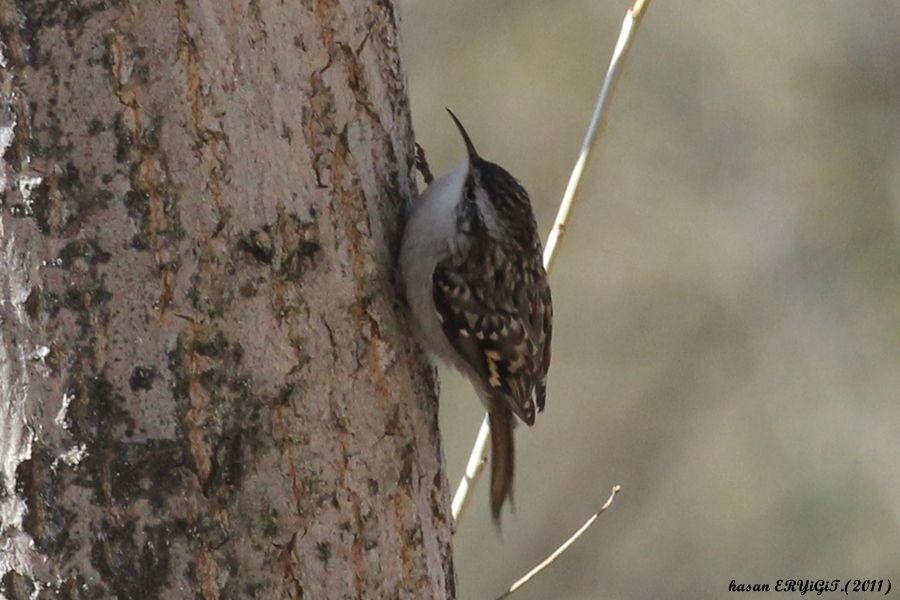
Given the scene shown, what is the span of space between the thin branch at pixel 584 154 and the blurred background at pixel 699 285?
A: 2.81m

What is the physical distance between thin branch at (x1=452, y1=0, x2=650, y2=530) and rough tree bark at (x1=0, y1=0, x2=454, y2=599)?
1.65 ft

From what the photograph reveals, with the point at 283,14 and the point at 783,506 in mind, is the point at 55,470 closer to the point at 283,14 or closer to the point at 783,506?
the point at 283,14

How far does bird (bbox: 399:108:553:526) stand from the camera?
2.29 m

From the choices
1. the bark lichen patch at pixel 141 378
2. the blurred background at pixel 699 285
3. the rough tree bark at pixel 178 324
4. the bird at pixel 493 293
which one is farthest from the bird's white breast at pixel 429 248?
the blurred background at pixel 699 285

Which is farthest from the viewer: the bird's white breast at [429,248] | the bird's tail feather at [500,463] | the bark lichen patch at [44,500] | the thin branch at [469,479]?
the bird's tail feather at [500,463]

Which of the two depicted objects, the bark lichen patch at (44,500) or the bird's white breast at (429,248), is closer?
the bark lichen patch at (44,500)

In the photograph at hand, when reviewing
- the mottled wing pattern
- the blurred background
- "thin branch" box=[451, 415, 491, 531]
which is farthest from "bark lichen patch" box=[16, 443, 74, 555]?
the blurred background

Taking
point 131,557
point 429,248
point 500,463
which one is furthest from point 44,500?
point 500,463

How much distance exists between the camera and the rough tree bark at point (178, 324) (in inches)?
58.2

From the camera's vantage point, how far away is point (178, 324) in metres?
1.53

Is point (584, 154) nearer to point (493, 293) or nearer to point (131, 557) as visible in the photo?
point (493, 293)

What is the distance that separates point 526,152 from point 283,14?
165 inches

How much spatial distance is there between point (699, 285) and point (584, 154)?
3685mm

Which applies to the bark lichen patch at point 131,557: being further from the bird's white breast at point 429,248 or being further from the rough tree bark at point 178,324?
the bird's white breast at point 429,248
